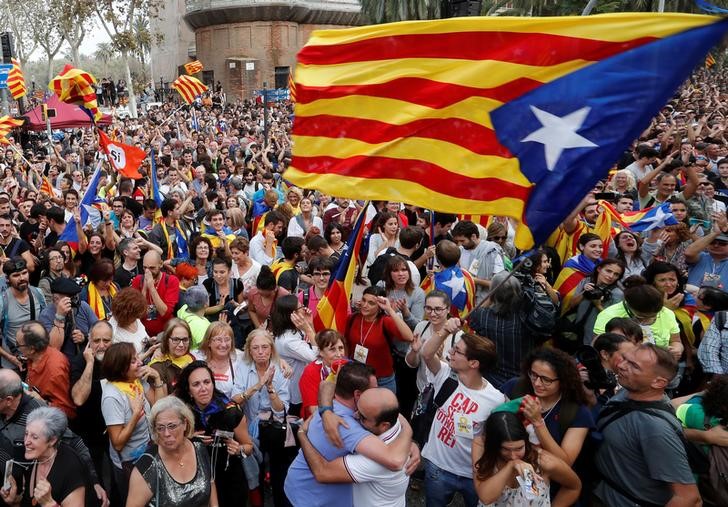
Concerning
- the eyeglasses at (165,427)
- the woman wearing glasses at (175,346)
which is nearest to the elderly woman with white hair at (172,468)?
the eyeglasses at (165,427)

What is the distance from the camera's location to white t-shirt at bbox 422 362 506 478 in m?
3.83

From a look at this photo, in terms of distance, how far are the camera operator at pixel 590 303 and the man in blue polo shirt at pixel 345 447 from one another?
7.49 ft

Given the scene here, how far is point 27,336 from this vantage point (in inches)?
177

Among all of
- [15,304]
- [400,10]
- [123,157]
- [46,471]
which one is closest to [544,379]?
[46,471]

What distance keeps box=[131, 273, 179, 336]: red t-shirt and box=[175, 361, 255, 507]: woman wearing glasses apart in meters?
2.31

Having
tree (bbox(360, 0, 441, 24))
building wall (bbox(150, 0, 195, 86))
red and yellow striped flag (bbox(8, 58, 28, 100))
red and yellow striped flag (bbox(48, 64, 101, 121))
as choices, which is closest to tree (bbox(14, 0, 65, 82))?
building wall (bbox(150, 0, 195, 86))

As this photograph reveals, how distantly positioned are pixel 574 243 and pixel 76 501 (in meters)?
5.53

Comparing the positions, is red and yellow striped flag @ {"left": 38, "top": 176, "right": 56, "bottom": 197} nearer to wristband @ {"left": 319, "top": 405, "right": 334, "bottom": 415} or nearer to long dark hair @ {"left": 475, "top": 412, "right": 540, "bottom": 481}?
wristband @ {"left": 319, "top": 405, "right": 334, "bottom": 415}

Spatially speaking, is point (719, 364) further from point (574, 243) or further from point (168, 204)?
point (168, 204)

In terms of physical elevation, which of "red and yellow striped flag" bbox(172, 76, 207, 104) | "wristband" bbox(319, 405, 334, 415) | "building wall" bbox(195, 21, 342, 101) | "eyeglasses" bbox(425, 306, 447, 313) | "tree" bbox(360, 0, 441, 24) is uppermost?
"tree" bbox(360, 0, 441, 24)

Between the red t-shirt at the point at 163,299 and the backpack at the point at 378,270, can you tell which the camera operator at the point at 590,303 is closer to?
the backpack at the point at 378,270

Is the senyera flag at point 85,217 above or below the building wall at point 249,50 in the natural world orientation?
below

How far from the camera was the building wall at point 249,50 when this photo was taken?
1742 inches

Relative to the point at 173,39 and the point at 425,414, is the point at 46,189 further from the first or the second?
the point at 173,39
